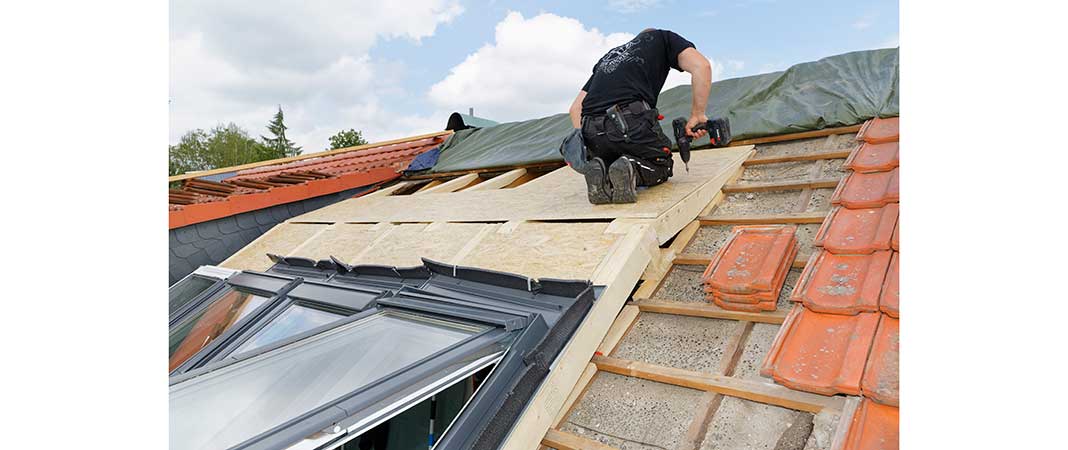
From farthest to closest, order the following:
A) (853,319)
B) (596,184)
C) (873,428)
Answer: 1. (596,184)
2. (853,319)
3. (873,428)

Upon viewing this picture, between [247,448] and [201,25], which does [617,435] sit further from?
[201,25]

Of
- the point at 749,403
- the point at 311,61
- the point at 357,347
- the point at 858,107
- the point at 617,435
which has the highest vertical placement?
the point at 311,61

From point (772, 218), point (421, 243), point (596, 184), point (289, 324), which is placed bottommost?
point (289, 324)

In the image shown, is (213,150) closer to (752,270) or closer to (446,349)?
(446,349)

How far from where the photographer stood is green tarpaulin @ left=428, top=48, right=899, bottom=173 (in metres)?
3.80

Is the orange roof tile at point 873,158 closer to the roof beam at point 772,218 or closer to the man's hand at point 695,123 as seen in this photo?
the roof beam at point 772,218

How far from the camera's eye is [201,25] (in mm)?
2051

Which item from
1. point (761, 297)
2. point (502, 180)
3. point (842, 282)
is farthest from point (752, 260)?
point (502, 180)

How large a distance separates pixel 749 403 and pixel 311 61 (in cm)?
4041

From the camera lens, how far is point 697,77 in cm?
307

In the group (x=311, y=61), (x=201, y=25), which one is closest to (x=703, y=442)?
(x=201, y=25)

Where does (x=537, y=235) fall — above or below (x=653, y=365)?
above

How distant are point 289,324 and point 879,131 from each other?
12.5 ft

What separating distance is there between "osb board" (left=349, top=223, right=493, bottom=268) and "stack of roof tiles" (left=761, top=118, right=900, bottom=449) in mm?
1828
